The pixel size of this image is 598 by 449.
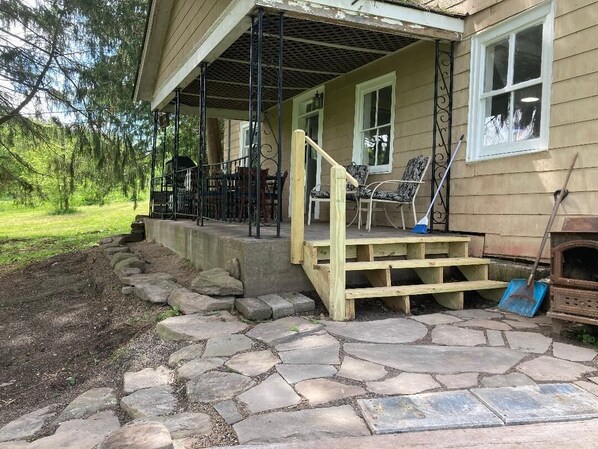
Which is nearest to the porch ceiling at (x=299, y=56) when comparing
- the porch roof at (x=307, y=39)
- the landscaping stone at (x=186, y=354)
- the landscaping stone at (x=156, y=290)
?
the porch roof at (x=307, y=39)

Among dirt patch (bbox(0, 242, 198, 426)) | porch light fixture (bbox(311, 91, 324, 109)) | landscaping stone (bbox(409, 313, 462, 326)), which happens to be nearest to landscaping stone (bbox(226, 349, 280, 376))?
dirt patch (bbox(0, 242, 198, 426))

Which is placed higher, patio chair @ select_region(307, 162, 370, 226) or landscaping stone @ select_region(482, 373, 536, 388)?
patio chair @ select_region(307, 162, 370, 226)

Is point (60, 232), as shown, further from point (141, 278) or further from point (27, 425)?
point (27, 425)

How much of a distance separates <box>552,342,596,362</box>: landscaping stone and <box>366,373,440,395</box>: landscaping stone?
0.90 m

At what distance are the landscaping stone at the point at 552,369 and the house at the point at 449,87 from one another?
136 centimetres

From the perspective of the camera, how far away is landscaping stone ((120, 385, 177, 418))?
196 cm

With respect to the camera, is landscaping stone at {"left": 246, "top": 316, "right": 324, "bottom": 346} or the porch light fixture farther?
the porch light fixture

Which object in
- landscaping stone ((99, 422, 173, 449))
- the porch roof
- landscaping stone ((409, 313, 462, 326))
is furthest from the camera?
the porch roof

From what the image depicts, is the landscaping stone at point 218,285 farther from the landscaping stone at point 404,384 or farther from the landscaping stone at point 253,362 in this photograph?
the landscaping stone at point 404,384

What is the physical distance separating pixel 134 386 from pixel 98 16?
8846 millimetres

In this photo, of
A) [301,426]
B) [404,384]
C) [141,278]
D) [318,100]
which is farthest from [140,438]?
[318,100]

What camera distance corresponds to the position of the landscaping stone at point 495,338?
2.70 metres

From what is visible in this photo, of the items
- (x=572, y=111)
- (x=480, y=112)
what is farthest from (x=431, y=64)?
(x=572, y=111)

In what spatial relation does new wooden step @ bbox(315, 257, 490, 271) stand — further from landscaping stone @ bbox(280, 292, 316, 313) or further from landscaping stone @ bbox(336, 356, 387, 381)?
landscaping stone @ bbox(336, 356, 387, 381)
